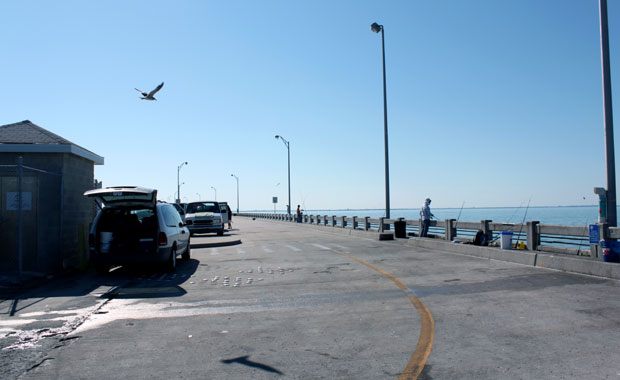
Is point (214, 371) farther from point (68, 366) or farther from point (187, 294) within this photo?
point (187, 294)

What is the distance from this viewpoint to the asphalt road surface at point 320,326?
4.91 m

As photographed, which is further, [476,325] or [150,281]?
[150,281]

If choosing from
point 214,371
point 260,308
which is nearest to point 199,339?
point 214,371

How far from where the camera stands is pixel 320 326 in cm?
665

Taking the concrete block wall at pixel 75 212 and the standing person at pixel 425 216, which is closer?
the concrete block wall at pixel 75 212

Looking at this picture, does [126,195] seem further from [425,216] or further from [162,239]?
[425,216]

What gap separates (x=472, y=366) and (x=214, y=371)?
257 centimetres

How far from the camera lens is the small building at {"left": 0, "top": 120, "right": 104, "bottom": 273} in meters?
11.8

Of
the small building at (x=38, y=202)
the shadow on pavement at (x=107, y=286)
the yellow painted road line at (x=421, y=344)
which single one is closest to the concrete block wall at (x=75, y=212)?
the small building at (x=38, y=202)

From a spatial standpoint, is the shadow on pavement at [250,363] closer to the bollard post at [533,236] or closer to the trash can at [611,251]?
the trash can at [611,251]

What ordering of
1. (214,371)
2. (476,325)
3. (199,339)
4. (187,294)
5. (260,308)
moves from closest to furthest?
(214,371) → (199,339) → (476,325) → (260,308) → (187,294)

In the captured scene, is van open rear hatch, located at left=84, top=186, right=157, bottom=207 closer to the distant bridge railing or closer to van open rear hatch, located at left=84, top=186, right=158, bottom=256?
van open rear hatch, located at left=84, top=186, right=158, bottom=256

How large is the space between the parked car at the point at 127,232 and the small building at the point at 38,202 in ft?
3.38

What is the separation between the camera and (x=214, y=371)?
486 cm
